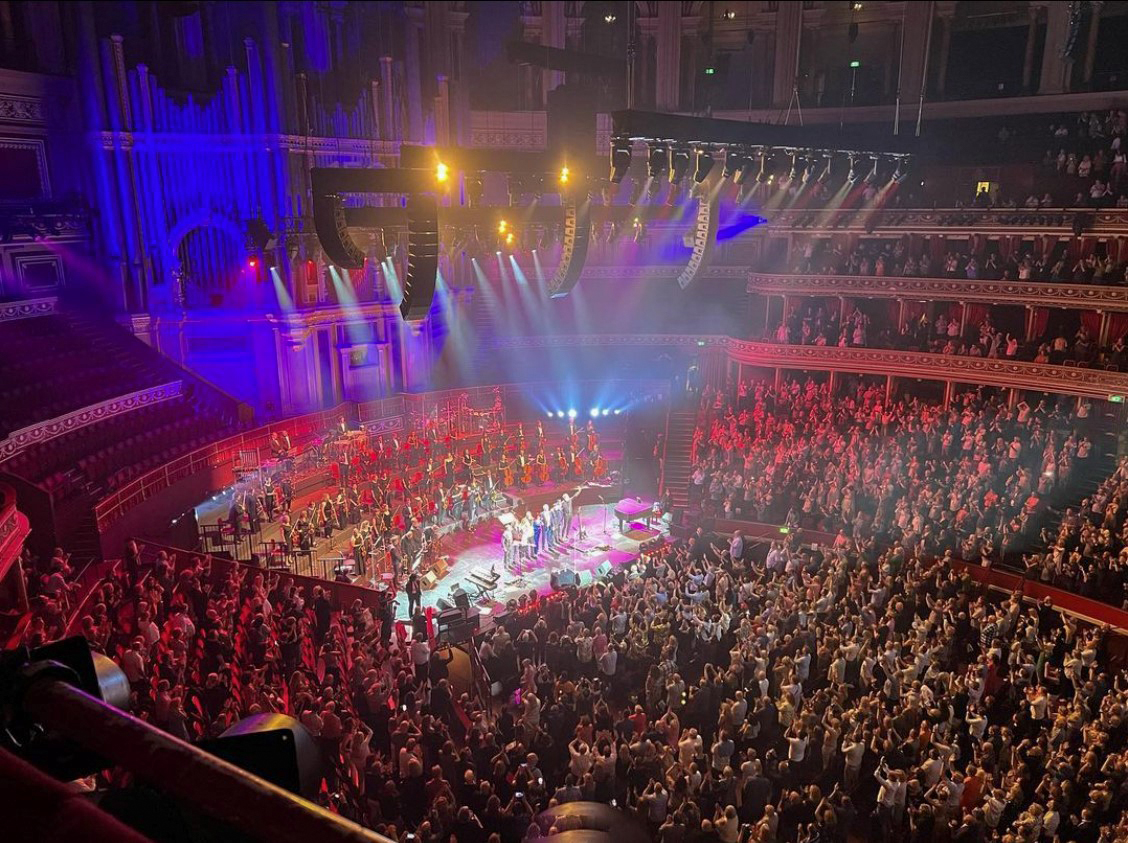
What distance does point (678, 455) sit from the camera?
27078mm

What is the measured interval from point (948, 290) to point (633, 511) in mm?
12667

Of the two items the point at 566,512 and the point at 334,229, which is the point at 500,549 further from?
the point at 334,229

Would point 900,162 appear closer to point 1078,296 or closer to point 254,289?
point 1078,296

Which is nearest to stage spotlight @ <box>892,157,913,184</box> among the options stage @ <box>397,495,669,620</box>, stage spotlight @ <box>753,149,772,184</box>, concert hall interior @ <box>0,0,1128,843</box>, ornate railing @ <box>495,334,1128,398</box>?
concert hall interior @ <box>0,0,1128,843</box>

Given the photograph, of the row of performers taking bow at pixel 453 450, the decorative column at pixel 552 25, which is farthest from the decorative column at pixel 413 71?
the row of performers taking bow at pixel 453 450

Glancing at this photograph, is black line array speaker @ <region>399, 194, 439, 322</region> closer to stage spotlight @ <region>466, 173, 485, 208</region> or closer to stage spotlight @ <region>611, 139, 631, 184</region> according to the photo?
stage spotlight @ <region>466, 173, 485, 208</region>

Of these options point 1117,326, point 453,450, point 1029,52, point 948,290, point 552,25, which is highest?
point 552,25

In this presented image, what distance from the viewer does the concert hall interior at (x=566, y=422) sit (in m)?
11.5

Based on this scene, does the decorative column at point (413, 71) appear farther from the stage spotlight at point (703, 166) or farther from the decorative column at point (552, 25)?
the stage spotlight at point (703, 166)

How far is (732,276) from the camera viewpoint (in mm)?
33844

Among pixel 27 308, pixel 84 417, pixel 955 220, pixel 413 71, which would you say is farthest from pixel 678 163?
pixel 413 71

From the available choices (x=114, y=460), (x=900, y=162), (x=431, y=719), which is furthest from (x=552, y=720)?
(x=900, y=162)

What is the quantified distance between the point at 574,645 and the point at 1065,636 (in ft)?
29.6

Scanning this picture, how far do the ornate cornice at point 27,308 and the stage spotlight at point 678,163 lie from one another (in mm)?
17570
